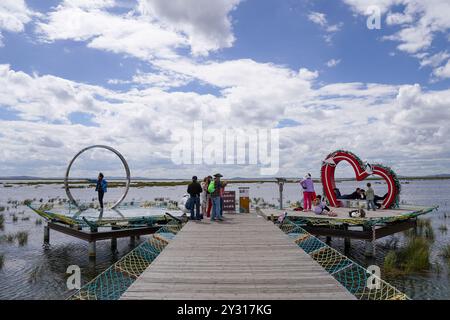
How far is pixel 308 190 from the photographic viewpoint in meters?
18.1

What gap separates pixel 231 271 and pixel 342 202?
48.2 feet

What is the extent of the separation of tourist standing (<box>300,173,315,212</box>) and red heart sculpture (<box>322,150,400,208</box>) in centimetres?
245

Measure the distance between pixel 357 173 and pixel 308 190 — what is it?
3.86 metres

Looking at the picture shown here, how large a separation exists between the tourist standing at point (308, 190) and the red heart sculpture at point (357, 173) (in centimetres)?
245

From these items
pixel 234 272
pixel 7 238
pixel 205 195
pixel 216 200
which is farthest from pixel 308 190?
pixel 7 238

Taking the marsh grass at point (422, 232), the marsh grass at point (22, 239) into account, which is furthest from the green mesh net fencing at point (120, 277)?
the marsh grass at point (422, 232)

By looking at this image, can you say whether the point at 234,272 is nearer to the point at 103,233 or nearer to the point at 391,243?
the point at 103,233

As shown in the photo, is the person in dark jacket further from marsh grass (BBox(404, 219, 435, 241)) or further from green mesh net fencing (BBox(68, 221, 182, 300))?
marsh grass (BBox(404, 219, 435, 241))

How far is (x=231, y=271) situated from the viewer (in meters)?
7.95

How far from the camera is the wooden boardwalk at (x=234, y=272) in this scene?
6539mm

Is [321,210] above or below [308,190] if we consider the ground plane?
below

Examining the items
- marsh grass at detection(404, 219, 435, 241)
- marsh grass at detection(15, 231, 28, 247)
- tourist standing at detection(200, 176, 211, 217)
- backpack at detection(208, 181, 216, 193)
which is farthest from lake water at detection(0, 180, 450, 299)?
backpack at detection(208, 181, 216, 193)

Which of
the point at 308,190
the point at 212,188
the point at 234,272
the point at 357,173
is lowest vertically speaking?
the point at 234,272
